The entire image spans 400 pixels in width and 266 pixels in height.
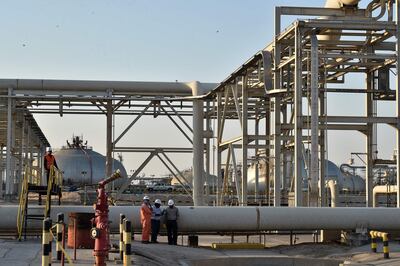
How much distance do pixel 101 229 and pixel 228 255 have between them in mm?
7364

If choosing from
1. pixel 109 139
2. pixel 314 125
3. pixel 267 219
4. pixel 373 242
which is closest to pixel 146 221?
pixel 267 219

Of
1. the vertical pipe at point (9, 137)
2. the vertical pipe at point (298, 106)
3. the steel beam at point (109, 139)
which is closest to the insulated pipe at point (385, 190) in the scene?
the vertical pipe at point (298, 106)

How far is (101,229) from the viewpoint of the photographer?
1200 cm

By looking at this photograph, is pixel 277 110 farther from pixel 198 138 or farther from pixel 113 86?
pixel 113 86

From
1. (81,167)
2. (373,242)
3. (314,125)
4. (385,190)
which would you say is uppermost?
(314,125)

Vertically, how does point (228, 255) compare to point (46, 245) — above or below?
below

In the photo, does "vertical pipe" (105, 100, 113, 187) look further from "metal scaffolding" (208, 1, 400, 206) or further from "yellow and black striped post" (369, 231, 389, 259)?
"yellow and black striped post" (369, 231, 389, 259)

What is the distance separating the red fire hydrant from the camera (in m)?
11.8

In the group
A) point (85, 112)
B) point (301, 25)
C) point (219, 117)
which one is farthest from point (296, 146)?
point (85, 112)

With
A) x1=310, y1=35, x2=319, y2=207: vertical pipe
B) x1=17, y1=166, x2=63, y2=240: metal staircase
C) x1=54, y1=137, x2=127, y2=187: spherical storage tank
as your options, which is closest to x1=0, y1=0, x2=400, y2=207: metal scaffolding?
x1=310, y1=35, x2=319, y2=207: vertical pipe

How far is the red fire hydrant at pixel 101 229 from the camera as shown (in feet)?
38.5

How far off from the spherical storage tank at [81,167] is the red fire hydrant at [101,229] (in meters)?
45.6

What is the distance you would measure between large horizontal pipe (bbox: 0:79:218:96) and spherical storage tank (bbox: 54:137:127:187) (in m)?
25.9

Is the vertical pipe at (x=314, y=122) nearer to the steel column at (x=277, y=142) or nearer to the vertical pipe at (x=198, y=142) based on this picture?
the steel column at (x=277, y=142)
